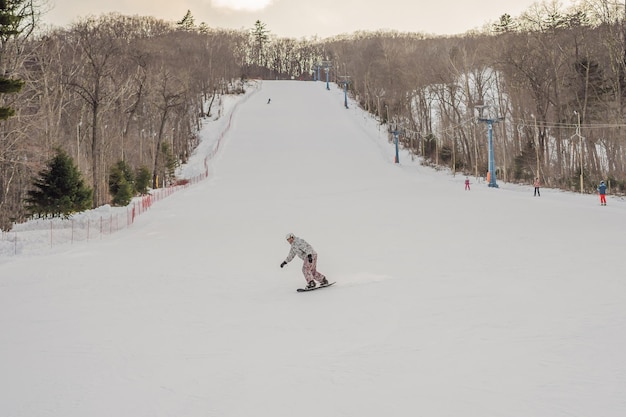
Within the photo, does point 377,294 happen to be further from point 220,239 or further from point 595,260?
point 220,239

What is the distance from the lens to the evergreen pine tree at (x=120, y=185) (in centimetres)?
3145

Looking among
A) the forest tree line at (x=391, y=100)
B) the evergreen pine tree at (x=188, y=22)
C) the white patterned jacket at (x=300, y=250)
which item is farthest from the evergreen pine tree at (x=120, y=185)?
the evergreen pine tree at (x=188, y=22)

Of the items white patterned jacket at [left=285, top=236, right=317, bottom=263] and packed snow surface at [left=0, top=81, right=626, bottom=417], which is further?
white patterned jacket at [left=285, top=236, right=317, bottom=263]

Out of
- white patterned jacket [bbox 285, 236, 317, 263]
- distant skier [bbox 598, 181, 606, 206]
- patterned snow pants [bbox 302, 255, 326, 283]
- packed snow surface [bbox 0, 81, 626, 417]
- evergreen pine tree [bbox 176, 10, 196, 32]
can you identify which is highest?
evergreen pine tree [bbox 176, 10, 196, 32]

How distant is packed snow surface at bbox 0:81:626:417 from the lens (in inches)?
238

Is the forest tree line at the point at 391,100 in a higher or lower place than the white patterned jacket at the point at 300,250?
higher

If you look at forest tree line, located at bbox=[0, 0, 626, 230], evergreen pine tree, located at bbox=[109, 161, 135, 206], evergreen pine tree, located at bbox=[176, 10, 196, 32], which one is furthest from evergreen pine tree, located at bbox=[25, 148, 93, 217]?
evergreen pine tree, located at bbox=[176, 10, 196, 32]

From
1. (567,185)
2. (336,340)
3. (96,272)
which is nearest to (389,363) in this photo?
(336,340)

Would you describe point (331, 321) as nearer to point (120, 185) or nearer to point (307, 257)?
point (307, 257)

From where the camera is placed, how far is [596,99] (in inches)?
1599

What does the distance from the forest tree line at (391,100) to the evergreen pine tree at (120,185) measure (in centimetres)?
130

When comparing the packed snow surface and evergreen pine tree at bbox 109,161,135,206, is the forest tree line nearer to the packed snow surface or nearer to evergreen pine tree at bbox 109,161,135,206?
evergreen pine tree at bbox 109,161,135,206

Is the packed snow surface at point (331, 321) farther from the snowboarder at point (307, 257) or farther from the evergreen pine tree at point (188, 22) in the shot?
the evergreen pine tree at point (188, 22)

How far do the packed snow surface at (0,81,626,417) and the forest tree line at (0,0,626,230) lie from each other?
30.6 feet
